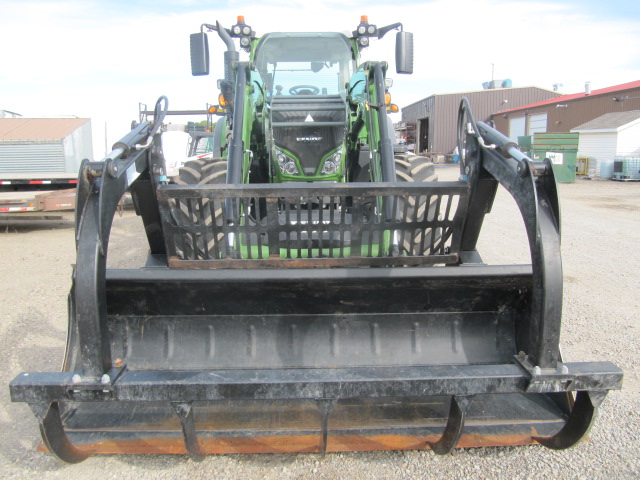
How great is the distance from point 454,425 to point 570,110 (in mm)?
30691

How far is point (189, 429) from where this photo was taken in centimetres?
211

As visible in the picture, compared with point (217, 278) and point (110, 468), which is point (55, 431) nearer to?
point (110, 468)

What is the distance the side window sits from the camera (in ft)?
13.9

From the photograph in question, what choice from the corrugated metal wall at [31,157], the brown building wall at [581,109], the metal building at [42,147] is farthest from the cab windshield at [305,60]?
the brown building wall at [581,109]

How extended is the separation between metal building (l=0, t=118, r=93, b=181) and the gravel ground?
2.81 metres

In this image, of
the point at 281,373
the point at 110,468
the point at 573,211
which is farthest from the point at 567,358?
the point at 573,211

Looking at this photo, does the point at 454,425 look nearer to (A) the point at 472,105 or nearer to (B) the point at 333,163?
(B) the point at 333,163

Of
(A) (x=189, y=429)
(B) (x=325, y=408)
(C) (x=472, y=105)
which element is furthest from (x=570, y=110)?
(A) (x=189, y=429)

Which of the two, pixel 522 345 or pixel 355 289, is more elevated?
pixel 355 289

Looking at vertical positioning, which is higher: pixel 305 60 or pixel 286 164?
Result: pixel 305 60

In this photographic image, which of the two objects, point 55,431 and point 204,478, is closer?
point 55,431

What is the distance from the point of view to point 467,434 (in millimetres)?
2387

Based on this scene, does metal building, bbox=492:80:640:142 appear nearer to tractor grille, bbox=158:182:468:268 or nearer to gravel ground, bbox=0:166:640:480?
gravel ground, bbox=0:166:640:480

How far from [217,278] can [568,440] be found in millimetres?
1776
